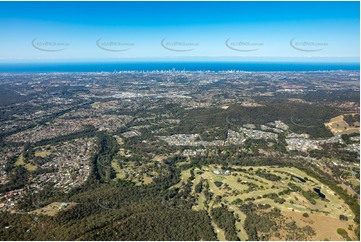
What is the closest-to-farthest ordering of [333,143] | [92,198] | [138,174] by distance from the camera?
[92,198] < [138,174] < [333,143]

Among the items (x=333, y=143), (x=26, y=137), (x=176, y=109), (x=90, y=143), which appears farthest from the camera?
(x=176, y=109)

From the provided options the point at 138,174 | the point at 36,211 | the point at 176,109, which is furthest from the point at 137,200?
the point at 176,109

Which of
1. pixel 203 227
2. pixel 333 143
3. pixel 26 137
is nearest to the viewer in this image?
pixel 203 227

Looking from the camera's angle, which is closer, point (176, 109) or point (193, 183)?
point (193, 183)

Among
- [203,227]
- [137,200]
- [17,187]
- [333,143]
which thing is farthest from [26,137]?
[333,143]

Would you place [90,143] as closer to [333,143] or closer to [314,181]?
[314,181]

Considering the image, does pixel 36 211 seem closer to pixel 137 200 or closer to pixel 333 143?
pixel 137 200

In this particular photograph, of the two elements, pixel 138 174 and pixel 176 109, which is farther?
pixel 176 109

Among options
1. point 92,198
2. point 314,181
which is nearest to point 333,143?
point 314,181

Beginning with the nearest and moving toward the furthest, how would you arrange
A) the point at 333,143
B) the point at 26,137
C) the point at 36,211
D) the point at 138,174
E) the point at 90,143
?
the point at 36,211 → the point at 138,174 → the point at 333,143 → the point at 90,143 → the point at 26,137
